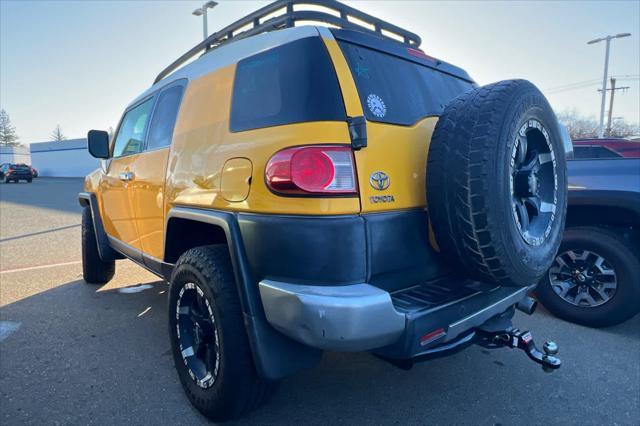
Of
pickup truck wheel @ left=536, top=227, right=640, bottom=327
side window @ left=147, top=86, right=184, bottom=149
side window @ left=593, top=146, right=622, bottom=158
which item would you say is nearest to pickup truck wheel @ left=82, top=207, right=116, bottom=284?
side window @ left=147, top=86, right=184, bottom=149

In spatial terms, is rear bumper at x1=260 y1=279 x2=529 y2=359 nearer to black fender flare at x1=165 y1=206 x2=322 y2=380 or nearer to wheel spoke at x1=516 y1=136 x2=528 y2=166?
black fender flare at x1=165 y1=206 x2=322 y2=380

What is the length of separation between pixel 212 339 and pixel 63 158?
55773mm

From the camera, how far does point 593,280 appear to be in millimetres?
3418

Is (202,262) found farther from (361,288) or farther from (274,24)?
(274,24)

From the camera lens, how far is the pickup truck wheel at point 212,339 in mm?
1922

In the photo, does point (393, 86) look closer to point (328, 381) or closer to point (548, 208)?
point (548, 208)

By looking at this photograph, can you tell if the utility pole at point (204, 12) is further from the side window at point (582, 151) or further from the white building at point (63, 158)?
the white building at point (63, 158)

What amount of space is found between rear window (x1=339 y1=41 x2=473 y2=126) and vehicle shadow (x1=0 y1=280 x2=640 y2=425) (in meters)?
1.59

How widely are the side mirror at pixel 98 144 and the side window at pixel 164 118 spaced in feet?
3.53

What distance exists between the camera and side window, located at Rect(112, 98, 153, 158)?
3209mm

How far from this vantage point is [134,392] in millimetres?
2422

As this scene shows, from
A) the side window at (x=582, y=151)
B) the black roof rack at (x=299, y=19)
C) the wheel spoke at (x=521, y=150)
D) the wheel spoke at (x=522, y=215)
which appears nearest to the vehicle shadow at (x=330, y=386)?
the wheel spoke at (x=522, y=215)

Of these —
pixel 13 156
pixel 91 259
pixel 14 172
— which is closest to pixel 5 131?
pixel 13 156

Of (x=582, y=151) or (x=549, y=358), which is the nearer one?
(x=549, y=358)
